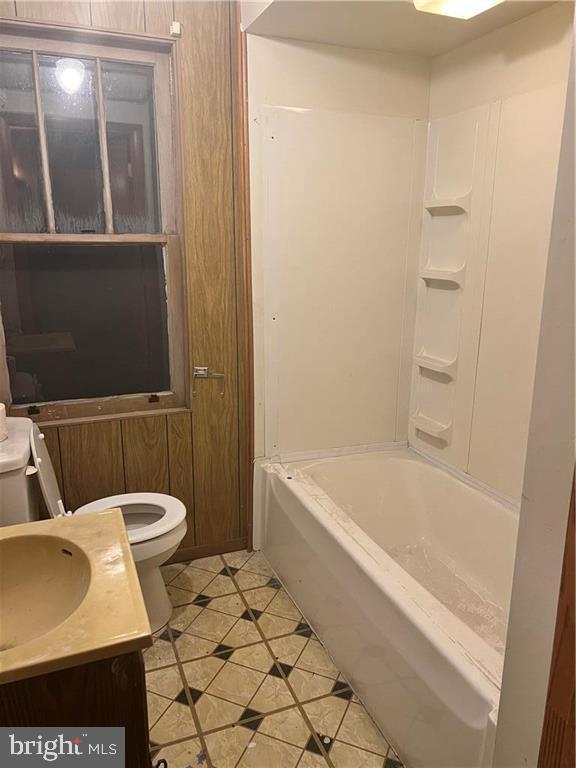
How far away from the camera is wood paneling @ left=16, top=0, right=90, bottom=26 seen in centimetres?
200

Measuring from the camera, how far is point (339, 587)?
1.96m

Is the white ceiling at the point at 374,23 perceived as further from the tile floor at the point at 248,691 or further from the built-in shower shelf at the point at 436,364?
the tile floor at the point at 248,691

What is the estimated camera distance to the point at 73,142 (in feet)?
7.18

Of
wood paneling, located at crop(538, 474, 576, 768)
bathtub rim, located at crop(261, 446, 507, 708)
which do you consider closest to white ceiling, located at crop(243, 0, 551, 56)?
bathtub rim, located at crop(261, 446, 507, 708)

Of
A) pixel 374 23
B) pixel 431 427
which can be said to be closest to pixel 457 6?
pixel 374 23

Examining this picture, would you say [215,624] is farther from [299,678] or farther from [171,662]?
[299,678]

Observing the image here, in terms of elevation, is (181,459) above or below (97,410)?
below

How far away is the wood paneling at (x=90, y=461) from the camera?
2.37m

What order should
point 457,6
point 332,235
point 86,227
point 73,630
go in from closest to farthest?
point 73,630 < point 457,6 < point 86,227 < point 332,235

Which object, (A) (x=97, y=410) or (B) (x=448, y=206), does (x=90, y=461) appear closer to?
(A) (x=97, y=410)

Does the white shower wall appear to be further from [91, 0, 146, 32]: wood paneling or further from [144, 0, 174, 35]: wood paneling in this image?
[91, 0, 146, 32]: wood paneling

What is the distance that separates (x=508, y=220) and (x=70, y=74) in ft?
5.72

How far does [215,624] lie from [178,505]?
0.49 metres

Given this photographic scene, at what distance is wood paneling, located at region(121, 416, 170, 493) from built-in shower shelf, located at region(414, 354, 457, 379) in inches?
48.5
